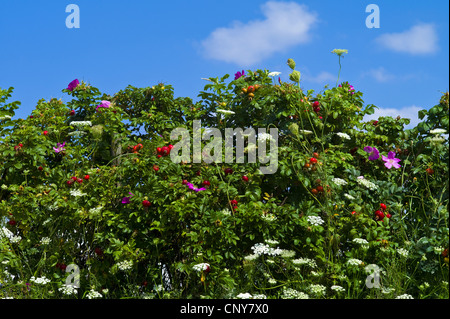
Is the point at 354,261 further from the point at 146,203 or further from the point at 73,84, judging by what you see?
the point at 73,84

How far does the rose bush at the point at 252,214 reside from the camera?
12.6 feet

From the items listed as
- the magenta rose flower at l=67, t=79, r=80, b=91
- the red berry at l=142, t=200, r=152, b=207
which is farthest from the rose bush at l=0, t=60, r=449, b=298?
the magenta rose flower at l=67, t=79, r=80, b=91

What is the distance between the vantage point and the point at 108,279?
4203 millimetres

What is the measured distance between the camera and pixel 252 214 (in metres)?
3.83

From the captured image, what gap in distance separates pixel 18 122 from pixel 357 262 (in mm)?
4163

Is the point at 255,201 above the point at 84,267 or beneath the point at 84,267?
above

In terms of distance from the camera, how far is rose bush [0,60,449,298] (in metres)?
3.84

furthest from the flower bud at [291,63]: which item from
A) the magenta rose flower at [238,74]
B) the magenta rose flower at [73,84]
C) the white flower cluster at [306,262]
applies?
the magenta rose flower at [73,84]

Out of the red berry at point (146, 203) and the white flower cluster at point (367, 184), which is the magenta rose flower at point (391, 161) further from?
the red berry at point (146, 203)

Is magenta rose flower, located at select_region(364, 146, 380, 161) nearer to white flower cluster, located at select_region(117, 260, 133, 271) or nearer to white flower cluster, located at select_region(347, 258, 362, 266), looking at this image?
white flower cluster, located at select_region(347, 258, 362, 266)

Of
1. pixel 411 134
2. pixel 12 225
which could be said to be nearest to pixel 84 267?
pixel 12 225
